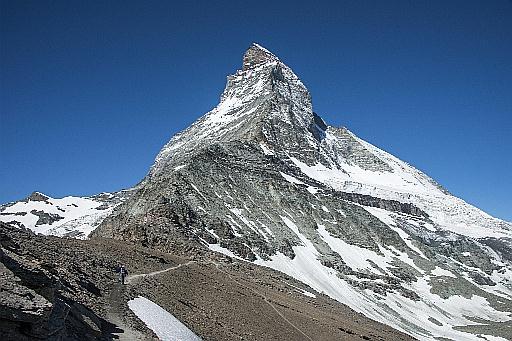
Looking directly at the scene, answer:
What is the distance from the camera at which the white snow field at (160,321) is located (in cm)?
2495

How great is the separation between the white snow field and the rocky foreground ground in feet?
2.14

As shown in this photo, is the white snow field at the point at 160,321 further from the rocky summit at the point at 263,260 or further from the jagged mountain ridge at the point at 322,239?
the jagged mountain ridge at the point at 322,239

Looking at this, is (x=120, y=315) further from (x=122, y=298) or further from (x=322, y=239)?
(x=322, y=239)

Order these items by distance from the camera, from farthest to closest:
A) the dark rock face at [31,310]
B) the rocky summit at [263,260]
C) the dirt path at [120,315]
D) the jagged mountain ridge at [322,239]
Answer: the jagged mountain ridge at [322,239], the rocky summit at [263,260], the dirt path at [120,315], the dark rock face at [31,310]

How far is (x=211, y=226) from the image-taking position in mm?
Result: 79000

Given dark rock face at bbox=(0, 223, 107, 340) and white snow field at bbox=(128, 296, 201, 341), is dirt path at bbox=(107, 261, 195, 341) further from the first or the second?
dark rock face at bbox=(0, 223, 107, 340)

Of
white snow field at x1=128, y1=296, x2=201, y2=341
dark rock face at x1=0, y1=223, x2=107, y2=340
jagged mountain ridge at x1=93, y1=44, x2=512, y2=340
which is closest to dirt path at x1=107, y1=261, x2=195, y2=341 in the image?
white snow field at x1=128, y1=296, x2=201, y2=341

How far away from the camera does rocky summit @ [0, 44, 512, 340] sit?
24906mm

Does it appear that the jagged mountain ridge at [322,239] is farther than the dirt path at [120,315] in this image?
Yes

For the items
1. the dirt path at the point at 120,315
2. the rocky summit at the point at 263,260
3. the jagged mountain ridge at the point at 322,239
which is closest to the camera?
the dirt path at the point at 120,315

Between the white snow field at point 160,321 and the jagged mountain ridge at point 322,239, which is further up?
the jagged mountain ridge at point 322,239

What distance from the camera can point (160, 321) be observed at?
26.5 m

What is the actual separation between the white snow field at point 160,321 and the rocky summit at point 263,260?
18.8 inches

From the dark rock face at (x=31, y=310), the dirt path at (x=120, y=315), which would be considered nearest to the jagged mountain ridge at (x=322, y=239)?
the dirt path at (x=120, y=315)
